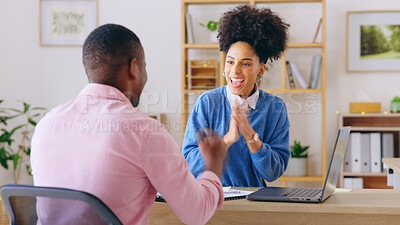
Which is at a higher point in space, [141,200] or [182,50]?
[182,50]

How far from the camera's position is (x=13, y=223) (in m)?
1.16

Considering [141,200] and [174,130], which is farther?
[174,130]

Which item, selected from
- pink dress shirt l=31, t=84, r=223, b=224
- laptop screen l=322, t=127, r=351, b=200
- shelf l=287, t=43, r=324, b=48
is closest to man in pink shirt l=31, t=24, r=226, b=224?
pink dress shirt l=31, t=84, r=223, b=224

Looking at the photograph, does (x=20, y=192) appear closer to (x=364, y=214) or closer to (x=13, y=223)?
(x=13, y=223)

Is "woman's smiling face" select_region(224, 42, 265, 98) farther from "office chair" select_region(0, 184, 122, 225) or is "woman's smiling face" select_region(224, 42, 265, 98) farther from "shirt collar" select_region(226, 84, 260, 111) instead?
"office chair" select_region(0, 184, 122, 225)

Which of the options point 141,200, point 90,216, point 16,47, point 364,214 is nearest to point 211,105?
point 364,214

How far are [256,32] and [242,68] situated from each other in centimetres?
17

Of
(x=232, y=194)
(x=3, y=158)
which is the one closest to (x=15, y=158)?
(x=3, y=158)

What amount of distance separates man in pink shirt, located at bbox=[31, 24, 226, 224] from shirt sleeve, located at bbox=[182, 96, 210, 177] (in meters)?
0.67

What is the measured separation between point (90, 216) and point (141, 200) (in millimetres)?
151

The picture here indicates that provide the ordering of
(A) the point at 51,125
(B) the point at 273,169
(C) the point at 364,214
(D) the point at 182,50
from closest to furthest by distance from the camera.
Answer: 1. (A) the point at 51,125
2. (C) the point at 364,214
3. (B) the point at 273,169
4. (D) the point at 182,50

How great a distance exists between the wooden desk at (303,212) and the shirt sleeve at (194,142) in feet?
1.18

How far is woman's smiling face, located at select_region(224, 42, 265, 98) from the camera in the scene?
6.78 feet

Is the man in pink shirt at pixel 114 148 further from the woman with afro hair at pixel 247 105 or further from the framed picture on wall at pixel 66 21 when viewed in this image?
the framed picture on wall at pixel 66 21
